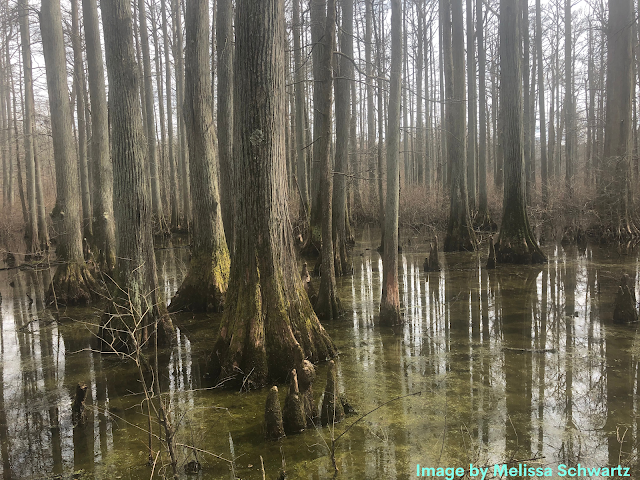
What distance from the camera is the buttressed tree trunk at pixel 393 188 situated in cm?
617

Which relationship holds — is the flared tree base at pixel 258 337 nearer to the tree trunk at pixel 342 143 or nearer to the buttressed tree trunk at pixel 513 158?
the tree trunk at pixel 342 143

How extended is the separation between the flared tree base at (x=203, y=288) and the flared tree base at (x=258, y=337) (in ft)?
9.58

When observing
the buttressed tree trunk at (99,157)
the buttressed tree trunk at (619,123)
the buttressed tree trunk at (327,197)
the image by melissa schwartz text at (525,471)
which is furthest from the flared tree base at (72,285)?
the buttressed tree trunk at (619,123)

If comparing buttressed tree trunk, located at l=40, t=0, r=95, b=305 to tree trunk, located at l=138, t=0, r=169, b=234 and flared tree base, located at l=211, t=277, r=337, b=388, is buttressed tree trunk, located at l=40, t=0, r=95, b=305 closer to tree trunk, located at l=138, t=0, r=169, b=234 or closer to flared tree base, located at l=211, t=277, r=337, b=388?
flared tree base, located at l=211, t=277, r=337, b=388

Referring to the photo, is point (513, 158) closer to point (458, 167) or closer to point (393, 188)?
point (458, 167)

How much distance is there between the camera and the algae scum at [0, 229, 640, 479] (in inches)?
122

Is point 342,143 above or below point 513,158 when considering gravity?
above

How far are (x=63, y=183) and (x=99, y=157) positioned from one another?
999mm

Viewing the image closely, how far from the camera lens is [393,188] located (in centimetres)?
635

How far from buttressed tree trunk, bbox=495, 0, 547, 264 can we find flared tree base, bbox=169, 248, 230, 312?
22.3 feet

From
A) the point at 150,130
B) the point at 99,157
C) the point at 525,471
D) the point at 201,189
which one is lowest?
the point at 525,471

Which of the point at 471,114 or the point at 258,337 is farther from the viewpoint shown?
the point at 471,114

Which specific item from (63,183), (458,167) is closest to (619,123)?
(458,167)

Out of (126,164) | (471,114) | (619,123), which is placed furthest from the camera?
(471,114)
